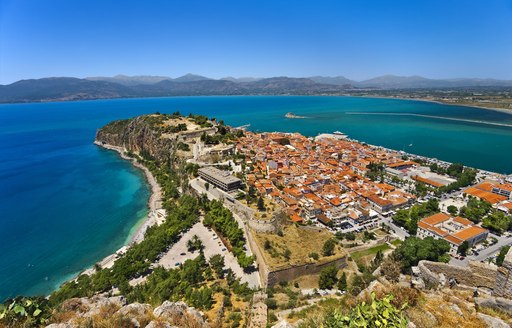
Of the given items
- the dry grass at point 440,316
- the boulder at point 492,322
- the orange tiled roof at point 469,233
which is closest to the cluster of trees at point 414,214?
the orange tiled roof at point 469,233

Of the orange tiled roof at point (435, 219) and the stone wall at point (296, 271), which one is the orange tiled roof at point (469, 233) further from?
the stone wall at point (296, 271)

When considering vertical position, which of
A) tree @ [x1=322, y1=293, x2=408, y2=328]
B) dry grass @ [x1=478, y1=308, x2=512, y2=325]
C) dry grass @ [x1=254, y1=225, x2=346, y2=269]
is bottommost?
dry grass @ [x1=254, y1=225, x2=346, y2=269]

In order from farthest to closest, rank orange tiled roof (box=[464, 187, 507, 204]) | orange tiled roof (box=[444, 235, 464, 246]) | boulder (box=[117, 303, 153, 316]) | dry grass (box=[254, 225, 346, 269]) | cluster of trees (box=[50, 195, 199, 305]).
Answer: orange tiled roof (box=[464, 187, 507, 204])
orange tiled roof (box=[444, 235, 464, 246])
cluster of trees (box=[50, 195, 199, 305])
dry grass (box=[254, 225, 346, 269])
boulder (box=[117, 303, 153, 316])

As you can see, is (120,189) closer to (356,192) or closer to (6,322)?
(356,192)

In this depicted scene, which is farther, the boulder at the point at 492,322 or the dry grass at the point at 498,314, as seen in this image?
the dry grass at the point at 498,314

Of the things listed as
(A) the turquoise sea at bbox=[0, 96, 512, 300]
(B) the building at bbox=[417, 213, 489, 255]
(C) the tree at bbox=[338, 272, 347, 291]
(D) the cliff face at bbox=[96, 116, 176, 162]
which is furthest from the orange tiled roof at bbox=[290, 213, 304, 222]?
(D) the cliff face at bbox=[96, 116, 176, 162]

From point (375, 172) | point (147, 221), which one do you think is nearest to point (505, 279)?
point (147, 221)

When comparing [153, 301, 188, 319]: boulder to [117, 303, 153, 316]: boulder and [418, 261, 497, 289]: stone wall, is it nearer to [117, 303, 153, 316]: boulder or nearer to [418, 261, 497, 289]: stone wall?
[117, 303, 153, 316]: boulder

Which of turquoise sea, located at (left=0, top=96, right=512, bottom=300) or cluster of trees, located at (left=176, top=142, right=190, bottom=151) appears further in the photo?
cluster of trees, located at (left=176, top=142, right=190, bottom=151)
